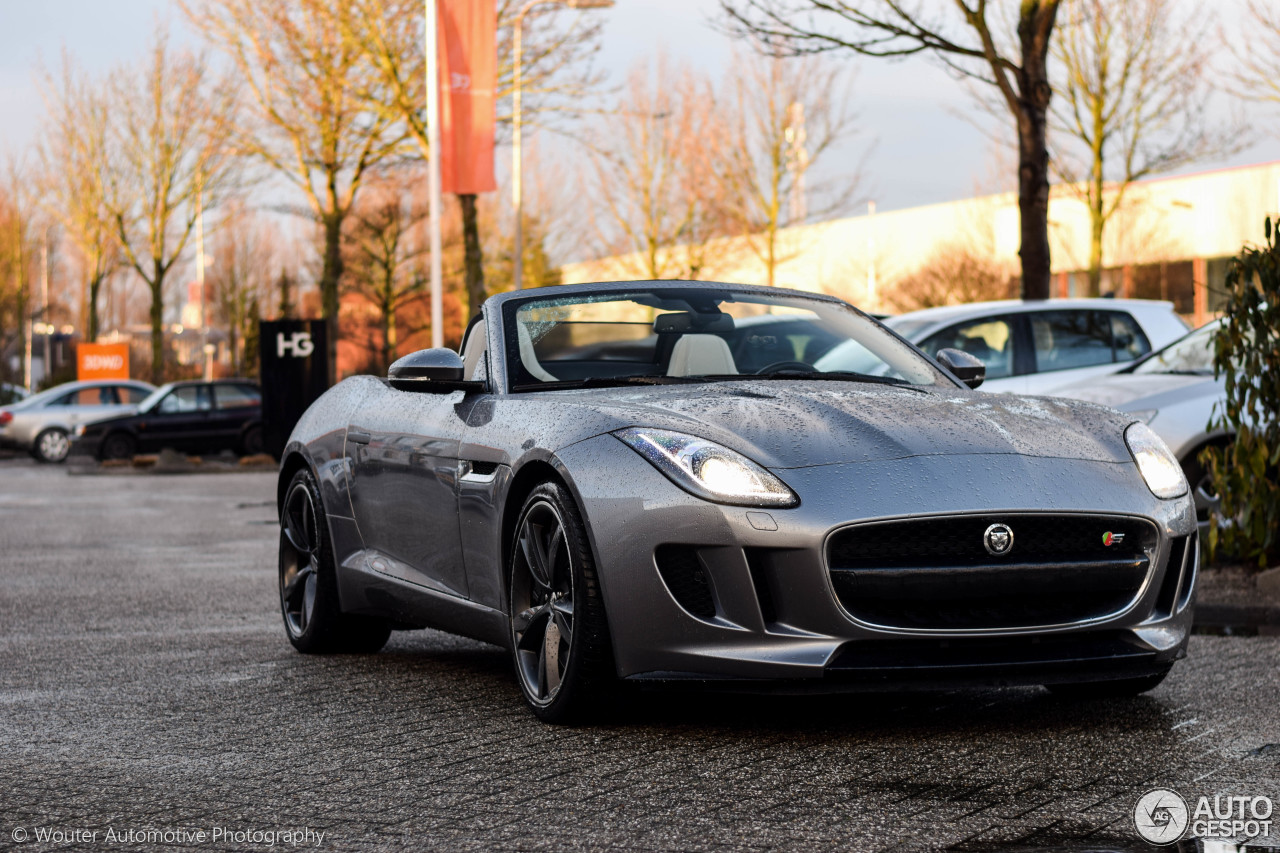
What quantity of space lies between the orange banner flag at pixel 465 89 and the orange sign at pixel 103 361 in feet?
93.2

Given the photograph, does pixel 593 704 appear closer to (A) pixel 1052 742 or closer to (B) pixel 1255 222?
(A) pixel 1052 742

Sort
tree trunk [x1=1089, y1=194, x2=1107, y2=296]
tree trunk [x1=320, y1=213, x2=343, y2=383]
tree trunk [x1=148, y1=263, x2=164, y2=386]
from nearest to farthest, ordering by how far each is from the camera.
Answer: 1. tree trunk [x1=1089, y1=194, x2=1107, y2=296]
2. tree trunk [x1=320, y1=213, x2=343, y2=383]
3. tree trunk [x1=148, y1=263, x2=164, y2=386]

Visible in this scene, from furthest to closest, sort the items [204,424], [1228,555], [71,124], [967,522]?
1. [71,124]
2. [204,424]
3. [1228,555]
4. [967,522]

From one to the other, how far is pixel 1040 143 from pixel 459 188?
6526 mm

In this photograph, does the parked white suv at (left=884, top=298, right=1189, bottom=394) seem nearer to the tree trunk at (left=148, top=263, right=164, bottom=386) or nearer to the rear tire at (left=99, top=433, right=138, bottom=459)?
the rear tire at (left=99, top=433, right=138, bottom=459)

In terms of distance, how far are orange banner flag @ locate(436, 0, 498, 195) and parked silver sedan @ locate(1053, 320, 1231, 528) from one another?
31.6 ft

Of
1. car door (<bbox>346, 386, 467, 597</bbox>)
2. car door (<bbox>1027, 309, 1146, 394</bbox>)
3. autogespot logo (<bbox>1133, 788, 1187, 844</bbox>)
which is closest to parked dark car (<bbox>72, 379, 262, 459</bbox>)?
car door (<bbox>1027, 309, 1146, 394</bbox>)

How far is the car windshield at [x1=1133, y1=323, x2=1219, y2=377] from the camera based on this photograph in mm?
10234

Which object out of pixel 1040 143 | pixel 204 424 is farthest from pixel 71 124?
pixel 1040 143

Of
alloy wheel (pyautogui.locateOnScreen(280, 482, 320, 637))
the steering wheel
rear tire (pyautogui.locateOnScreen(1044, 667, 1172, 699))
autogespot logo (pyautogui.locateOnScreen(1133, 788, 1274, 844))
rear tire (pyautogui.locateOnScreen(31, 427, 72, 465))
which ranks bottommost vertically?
rear tire (pyautogui.locateOnScreen(31, 427, 72, 465))

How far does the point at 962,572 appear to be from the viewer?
4.37m

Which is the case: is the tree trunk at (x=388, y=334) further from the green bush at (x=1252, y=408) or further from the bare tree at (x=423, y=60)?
the green bush at (x=1252, y=408)

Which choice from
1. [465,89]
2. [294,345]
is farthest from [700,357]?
[294,345]

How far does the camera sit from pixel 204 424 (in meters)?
30.1
